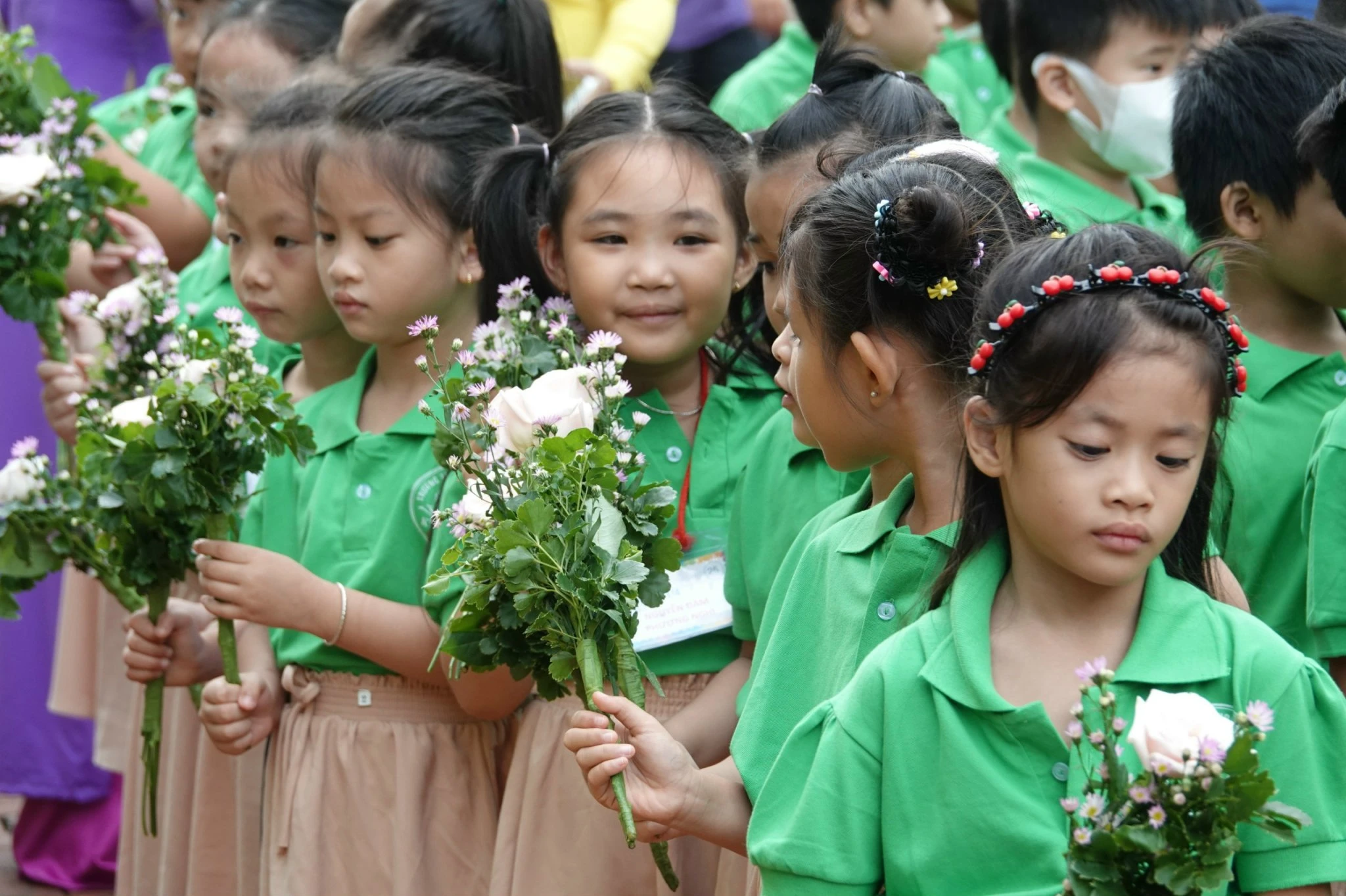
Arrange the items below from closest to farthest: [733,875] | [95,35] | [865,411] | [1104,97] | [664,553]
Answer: [865,411], [664,553], [733,875], [1104,97], [95,35]

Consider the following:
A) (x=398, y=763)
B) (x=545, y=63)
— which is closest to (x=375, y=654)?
(x=398, y=763)

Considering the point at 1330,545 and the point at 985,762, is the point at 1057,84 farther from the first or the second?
the point at 985,762

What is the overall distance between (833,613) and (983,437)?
402 mm

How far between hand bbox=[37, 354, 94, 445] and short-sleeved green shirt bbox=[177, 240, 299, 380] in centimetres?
31

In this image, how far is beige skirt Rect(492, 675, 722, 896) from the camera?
3.00 metres

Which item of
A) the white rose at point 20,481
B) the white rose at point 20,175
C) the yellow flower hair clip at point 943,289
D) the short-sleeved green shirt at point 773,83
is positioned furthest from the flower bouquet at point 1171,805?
the short-sleeved green shirt at point 773,83

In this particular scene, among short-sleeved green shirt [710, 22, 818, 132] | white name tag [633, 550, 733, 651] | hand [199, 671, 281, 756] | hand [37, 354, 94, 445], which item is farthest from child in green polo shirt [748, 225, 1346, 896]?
short-sleeved green shirt [710, 22, 818, 132]

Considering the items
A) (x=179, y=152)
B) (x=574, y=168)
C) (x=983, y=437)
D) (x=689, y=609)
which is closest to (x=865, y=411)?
(x=983, y=437)

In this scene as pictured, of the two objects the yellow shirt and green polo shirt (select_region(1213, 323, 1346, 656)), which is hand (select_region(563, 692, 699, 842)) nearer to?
green polo shirt (select_region(1213, 323, 1346, 656))

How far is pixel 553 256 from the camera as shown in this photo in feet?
10.5

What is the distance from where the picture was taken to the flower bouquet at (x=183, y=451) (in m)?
2.98

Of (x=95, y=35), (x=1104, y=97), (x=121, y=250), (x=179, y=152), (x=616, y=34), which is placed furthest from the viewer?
(x=95, y=35)

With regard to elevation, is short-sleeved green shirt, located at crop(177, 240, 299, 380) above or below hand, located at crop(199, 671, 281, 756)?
above

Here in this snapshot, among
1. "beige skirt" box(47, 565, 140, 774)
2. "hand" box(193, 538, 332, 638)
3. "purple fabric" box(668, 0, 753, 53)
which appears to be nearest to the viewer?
"hand" box(193, 538, 332, 638)
